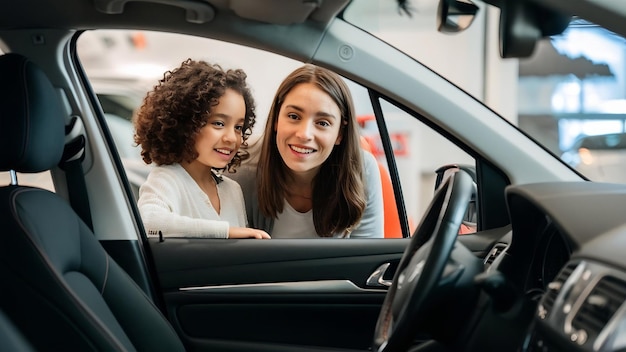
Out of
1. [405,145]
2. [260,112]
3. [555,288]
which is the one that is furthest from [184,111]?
[555,288]

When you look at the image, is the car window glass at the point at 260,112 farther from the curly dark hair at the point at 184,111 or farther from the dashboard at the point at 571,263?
the dashboard at the point at 571,263

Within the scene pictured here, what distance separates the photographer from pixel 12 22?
6.53ft

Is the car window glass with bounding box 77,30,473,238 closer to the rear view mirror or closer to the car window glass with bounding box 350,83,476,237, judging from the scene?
the car window glass with bounding box 350,83,476,237

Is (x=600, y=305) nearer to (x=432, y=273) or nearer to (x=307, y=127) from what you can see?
(x=432, y=273)

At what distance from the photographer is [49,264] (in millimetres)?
Result: 1486

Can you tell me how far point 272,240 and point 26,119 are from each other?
76cm

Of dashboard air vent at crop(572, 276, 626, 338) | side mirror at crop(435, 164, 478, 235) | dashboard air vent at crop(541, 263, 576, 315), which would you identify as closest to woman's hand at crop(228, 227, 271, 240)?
side mirror at crop(435, 164, 478, 235)

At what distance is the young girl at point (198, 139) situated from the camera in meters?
2.24

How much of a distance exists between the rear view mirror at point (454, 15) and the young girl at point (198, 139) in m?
0.89

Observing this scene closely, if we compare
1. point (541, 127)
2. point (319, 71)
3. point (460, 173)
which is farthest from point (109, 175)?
point (541, 127)

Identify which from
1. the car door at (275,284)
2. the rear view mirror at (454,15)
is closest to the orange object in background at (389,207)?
the car door at (275,284)

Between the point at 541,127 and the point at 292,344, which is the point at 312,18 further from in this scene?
the point at 541,127

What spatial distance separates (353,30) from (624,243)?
111cm

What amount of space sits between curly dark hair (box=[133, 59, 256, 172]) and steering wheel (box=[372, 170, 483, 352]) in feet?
3.68
